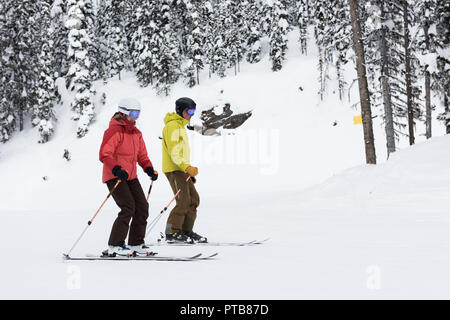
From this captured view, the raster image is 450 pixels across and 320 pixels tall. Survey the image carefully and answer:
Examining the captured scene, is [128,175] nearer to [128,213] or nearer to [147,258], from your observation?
[128,213]

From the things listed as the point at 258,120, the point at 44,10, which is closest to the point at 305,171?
the point at 258,120

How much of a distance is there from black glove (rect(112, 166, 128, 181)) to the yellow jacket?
1407 millimetres

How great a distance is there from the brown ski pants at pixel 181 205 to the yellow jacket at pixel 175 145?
14cm

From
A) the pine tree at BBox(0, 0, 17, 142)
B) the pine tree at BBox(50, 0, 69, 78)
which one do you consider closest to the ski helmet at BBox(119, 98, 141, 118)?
the pine tree at BBox(0, 0, 17, 142)

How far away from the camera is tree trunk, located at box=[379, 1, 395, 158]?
17.0 metres

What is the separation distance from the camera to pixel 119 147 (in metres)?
5.37

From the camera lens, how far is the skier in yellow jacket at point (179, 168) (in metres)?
6.30

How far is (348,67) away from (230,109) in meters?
13.9

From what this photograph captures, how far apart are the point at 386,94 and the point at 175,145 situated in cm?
1404

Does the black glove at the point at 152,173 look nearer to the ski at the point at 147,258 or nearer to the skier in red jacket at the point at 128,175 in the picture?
the skier in red jacket at the point at 128,175

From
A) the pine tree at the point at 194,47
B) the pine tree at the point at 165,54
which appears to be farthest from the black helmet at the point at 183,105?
the pine tree at the point at 194,47

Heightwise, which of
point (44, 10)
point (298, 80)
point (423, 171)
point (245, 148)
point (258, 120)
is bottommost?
point (423, 171)
